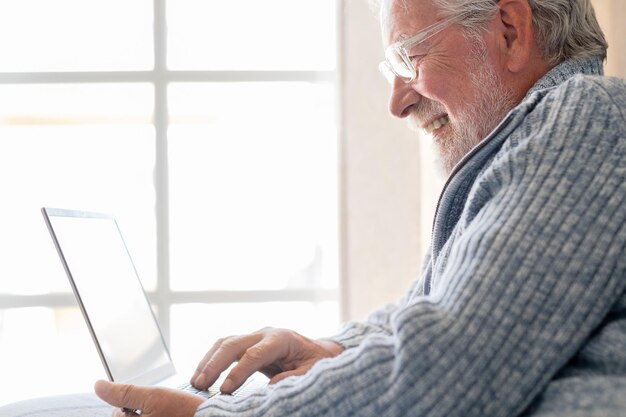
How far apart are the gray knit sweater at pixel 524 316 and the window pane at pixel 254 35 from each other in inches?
80.7

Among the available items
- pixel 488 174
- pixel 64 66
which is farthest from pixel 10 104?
pixel 488 174

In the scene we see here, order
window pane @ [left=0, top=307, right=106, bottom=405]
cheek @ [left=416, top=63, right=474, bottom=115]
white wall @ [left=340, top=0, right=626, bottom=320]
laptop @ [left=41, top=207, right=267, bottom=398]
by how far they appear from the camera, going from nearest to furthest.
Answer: cheek @ [left=416, top=63, right=474, bottom=115]
laptop @ [left=41, top=207, right=267, bottom=398]
white wall @ [left=340, top=0, right=626, bottom=320]
window pane @ [left=0, top=307, right=106, bottom=405]

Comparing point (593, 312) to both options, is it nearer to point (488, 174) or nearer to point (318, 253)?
point (488, 174)

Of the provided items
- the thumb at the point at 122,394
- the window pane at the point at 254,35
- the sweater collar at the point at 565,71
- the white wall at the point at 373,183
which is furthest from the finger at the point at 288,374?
the window pane at the point at 254,35

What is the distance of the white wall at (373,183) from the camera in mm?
2609

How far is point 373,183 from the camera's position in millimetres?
2635

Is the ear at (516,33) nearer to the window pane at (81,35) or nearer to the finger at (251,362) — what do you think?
the finger at (251,362)

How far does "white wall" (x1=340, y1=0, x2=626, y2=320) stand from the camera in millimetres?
2609

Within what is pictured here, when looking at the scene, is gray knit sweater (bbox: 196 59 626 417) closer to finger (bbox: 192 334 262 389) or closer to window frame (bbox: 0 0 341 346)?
finger (bbox: 192 334 262 389)

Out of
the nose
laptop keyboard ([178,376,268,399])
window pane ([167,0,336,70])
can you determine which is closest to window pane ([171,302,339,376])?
window pane ([167,0,336,70])

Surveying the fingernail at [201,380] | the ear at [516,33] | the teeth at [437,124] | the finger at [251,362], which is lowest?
the fingernail at [201,380]

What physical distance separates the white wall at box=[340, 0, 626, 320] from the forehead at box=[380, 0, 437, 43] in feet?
3.81

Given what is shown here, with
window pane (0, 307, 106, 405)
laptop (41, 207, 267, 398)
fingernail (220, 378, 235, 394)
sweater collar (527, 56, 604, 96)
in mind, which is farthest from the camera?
window pane (0, 307, 106, 405)

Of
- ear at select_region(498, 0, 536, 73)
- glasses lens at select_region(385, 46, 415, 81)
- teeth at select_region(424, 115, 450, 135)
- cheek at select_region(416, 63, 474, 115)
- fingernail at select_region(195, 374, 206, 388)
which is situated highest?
ear at select_region(498, 0, 536, 73)
